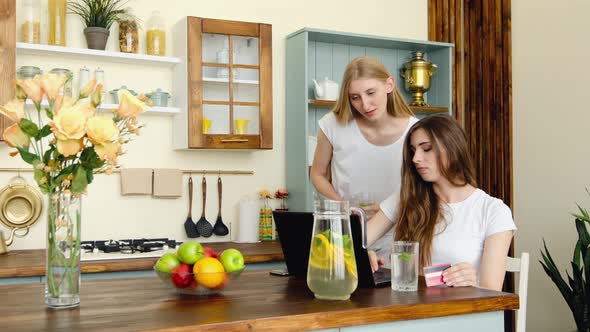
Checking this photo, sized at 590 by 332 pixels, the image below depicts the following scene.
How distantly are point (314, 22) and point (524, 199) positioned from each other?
1727 mm

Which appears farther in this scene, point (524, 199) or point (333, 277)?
point (524, 199)

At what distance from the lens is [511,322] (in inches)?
176

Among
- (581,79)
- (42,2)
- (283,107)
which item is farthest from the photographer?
(283,107)

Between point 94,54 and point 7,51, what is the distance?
0.45 meters

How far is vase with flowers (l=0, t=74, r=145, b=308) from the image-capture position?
1561 millimetres

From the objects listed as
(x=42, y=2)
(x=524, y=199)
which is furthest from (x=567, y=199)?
(x=42, y=2)

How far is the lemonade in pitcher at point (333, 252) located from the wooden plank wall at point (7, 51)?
88.4 inches

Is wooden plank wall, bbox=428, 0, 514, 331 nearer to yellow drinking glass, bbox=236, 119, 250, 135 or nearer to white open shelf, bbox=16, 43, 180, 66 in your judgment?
yellow drinking glass, bbox=236, 119, 250, 135

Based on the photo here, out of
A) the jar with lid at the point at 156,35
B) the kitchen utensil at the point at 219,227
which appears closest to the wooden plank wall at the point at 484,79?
the kitchen utensil at the point at 219,227

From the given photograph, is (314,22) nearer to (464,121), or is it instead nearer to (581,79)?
(464,121)

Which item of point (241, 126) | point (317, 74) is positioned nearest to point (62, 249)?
Result: point (241, 126)

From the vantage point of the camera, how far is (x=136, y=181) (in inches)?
153

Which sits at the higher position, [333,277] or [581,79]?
[581,79]

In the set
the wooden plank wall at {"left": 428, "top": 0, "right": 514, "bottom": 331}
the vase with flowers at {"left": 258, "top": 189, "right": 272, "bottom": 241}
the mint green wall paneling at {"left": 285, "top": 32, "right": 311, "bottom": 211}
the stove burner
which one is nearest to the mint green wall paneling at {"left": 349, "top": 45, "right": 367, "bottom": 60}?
the mint green wall paneling at {"left": 285, "top": 32, "right": 311, "bottom": 211}
